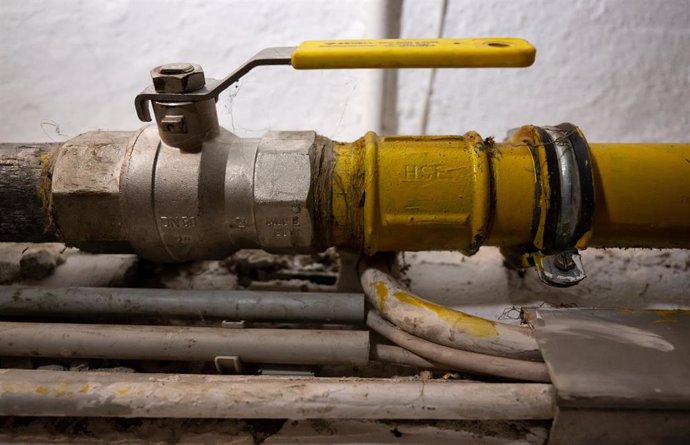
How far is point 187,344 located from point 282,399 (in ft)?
0.62

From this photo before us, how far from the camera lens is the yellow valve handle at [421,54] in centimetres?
75

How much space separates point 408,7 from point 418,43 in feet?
1.73

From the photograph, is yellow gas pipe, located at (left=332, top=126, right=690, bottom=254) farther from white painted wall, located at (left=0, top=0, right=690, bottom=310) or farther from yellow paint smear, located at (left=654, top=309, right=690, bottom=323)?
white painted wall, located at (left=0, top=0, right=690, bottom=310)

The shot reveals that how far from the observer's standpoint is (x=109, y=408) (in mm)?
733

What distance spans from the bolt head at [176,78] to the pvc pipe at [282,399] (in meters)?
0.43

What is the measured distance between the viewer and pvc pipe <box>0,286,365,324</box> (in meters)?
0.88

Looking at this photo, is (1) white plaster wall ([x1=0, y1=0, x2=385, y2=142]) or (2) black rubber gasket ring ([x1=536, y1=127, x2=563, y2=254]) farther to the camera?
(1) white plaster wall ([x1=0, y1=0, x2=385, y2=142])

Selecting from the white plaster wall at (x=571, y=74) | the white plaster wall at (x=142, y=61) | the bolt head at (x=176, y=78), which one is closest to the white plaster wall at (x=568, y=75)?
the white plaster wall at (x=571, y=74)

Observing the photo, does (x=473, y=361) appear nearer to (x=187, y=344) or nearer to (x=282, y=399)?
(x=282, y=399)

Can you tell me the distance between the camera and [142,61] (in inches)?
52.1

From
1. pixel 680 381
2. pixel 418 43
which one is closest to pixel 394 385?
pixel 680 381

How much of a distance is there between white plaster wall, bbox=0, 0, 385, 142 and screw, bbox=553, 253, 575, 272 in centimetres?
61

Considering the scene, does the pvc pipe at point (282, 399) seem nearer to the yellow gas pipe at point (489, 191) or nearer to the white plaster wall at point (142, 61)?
the yellow gas pipe at point (489, 191)

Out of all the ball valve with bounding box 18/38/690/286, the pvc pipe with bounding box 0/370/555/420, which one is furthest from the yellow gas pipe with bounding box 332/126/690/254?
the pvc pipe with bounding box 0/370/555/420
